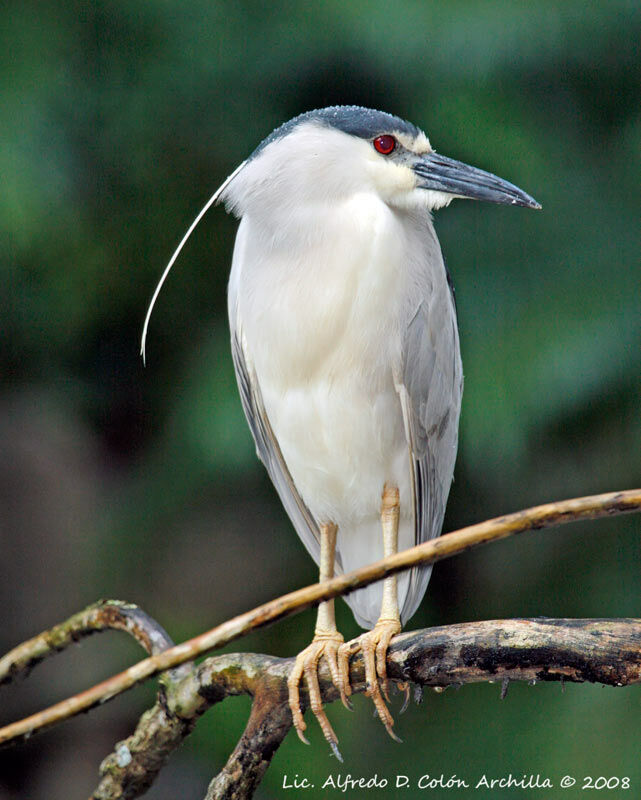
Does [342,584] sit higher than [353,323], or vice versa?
[353,323]

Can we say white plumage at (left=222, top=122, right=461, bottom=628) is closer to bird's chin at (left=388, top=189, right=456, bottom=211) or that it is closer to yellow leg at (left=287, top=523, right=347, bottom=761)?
bird's chin at (left=388, top=189, right=456, bottom=211)

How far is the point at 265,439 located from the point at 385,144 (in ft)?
1.82

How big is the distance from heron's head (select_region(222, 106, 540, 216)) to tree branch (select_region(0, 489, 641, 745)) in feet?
2.45

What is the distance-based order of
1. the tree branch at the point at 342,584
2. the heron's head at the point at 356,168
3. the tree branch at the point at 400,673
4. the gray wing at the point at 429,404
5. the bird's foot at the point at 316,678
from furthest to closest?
the gray wing at the point at 429,404 → the heron's head at the point at 356,168 → the bird's foot at the point at 316,678 → the tree branch at the point at 400,673 → the tree branch at the point at 342,584

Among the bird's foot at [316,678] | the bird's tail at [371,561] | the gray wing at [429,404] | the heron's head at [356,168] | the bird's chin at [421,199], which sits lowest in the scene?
the bird's foot at [316,678]

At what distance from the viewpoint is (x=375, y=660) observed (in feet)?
4.36

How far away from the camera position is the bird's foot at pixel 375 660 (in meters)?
1.29

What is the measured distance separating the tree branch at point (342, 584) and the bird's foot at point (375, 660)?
58 centimetres

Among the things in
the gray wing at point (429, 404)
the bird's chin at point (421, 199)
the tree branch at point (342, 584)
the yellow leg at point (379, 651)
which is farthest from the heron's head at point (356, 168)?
the tree branch at point (342, 584)

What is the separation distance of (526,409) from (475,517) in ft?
1.12

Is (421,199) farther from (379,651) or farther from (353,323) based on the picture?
(379,651)

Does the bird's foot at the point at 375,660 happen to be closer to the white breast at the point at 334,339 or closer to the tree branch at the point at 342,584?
the white breast at the point at 334,339

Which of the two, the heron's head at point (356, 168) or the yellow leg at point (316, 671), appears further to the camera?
the heron's head at point (356, 168)

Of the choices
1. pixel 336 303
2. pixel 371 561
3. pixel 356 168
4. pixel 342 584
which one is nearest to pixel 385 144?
pixel 356 168
